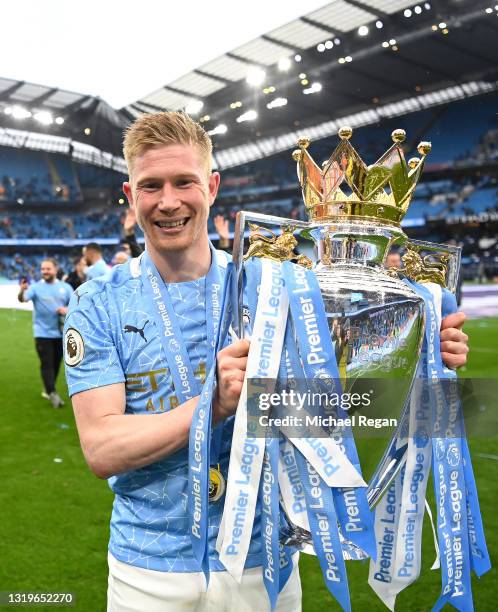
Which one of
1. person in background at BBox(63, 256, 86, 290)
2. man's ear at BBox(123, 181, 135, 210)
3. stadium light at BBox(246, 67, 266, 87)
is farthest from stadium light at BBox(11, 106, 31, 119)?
man's ear at BBox(123, 181, 135, 210)

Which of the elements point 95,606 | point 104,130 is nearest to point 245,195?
point 104,130

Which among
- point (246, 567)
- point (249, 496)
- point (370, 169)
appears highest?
point (370, 169)

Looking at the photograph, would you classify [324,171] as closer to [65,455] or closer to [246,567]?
[246,567]

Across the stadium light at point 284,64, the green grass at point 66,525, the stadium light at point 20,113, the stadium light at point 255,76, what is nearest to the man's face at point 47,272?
the green grass at point 66,525

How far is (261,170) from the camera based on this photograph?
3011 centimetres

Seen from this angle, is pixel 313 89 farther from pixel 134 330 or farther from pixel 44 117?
pixel 134 330

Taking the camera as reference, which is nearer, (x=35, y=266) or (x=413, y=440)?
(x=413, y=440)

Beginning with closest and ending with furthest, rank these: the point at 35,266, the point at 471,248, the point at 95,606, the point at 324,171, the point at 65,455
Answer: the point at 324,171 < the point at 95,606 < the point at 65,455 < the point at 471,248 < the point at 35,266

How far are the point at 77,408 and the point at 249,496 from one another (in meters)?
0.36

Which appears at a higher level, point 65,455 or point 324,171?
point 324,171

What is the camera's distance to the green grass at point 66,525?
2656 millimetres

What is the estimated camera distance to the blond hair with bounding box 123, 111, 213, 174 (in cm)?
112

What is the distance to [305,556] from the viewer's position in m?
3.02

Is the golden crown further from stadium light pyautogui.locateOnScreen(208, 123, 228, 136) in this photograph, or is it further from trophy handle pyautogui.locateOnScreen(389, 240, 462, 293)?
stadium light pyautogui.locateOnScreen(208, 123, 228, 136)
